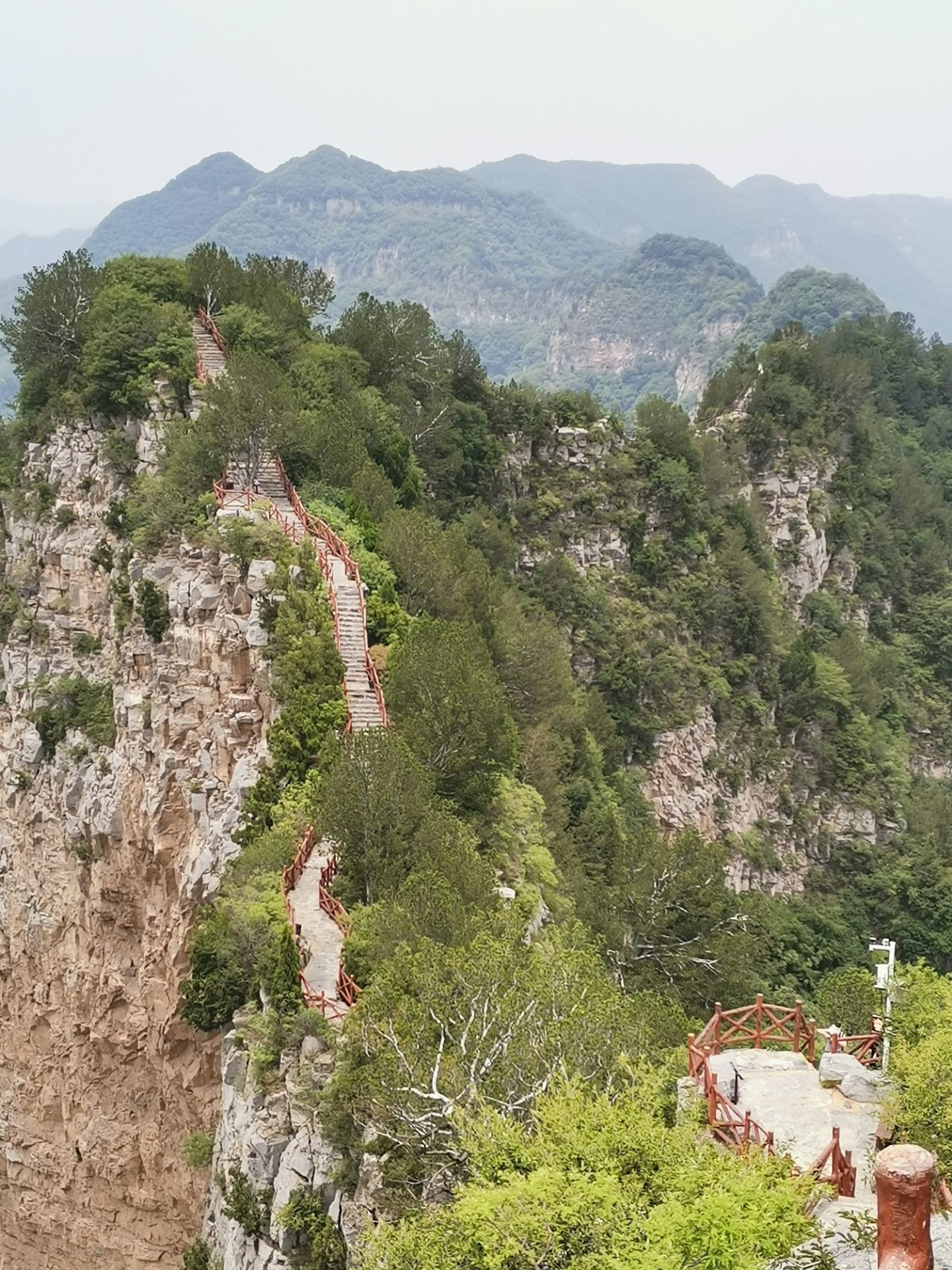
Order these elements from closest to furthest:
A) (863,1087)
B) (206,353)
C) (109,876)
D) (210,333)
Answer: (863,1087)
(109,876)
(206,353)
(210,333)

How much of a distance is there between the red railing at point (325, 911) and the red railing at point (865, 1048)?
6415 mm

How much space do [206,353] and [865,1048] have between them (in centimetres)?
2924

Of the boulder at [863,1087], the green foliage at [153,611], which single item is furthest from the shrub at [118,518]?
the boulder at [863,1087]

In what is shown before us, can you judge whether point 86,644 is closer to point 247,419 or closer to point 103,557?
point 103,557

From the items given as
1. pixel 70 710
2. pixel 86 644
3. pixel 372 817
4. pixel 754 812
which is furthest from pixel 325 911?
pixel 754 812

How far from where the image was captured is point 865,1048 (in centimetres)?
1483

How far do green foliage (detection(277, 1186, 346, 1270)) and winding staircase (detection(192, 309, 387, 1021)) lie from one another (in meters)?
2.43

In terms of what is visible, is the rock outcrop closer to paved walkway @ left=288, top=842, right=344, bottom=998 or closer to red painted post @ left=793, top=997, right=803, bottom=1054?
paved walkway @ left=288, top=842, right=344, bottom=998

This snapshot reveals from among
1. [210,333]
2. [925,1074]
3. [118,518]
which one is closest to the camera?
[925,1074]

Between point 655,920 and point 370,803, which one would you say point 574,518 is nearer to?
point 655,920

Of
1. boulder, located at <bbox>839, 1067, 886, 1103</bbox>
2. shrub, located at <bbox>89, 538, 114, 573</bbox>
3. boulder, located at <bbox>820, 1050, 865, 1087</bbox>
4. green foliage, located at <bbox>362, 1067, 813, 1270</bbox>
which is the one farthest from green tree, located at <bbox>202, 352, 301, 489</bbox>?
green foliage, located at <bbox>362, 1067, 813, 1270</bbox>

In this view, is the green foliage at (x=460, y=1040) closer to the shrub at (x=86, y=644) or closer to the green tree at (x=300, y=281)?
the shrub at (x=86, y=644)

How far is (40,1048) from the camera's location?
28.9 m

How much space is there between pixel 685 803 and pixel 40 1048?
27.2m
